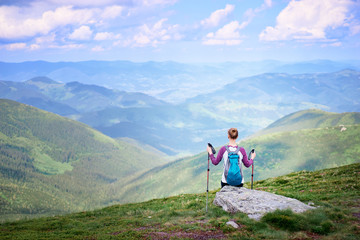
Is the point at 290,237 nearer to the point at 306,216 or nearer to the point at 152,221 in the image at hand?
the point at 306,216

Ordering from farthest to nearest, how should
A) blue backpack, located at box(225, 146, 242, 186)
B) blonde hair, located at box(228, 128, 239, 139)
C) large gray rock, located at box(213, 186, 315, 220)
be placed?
1. large gray rock, located at box(213, 186, 315, 220)
2. blue backpack, located at box(225, 146, 242, 186)
3. blonde hair, located at box(228, 128, 239, 139)

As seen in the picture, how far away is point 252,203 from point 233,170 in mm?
3106

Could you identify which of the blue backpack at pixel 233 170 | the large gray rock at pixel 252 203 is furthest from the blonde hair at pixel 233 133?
the large gray rock at pixel 252 203

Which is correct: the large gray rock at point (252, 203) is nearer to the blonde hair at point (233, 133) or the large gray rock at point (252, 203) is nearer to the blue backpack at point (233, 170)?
the blue backpack at point (233, 170)

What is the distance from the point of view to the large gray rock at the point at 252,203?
63.0 feet

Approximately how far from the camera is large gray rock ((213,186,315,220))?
19.2 metres

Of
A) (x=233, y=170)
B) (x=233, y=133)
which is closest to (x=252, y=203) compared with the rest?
(x=233, y=170)

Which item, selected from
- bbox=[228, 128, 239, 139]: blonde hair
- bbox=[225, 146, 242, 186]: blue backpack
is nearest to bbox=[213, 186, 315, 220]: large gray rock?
bbox=[225, 146, 242, 186]: blue backpack

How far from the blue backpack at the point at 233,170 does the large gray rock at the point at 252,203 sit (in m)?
1.09

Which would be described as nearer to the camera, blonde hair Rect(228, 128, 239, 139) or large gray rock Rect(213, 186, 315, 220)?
blonde hair Rect(228, 128, 239, 139)

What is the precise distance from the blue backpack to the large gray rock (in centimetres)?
109

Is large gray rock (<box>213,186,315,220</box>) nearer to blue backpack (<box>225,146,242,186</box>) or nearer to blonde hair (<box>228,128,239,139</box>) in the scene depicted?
blue backpack (<box>225,146,242,186</box>)

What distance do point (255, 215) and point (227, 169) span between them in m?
3.68

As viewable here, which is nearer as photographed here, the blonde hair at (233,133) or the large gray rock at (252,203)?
the blonde hair at (233,133)
